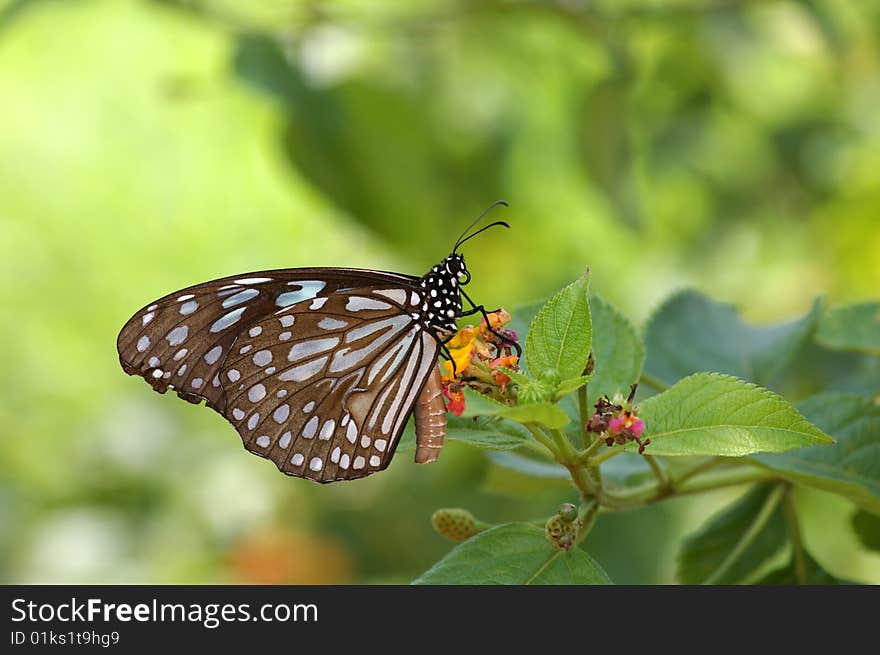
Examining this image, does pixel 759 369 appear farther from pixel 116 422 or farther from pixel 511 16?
pixel 116 422

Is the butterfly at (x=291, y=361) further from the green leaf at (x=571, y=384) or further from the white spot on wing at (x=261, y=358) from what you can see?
the green leaf at (x=571, y=384)

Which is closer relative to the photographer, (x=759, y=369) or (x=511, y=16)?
(x=759, y=369)

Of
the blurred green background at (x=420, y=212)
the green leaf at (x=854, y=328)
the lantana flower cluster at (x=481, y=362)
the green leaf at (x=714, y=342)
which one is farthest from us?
the blurred green background at (x=420, y=212)

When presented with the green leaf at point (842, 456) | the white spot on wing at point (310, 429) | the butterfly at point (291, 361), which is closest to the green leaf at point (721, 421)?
the green leaf at point (842, 456)

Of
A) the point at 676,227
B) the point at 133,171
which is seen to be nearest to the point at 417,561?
the point at 676,227

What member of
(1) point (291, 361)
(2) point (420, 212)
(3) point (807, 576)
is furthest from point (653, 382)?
(2) point (420, 212)

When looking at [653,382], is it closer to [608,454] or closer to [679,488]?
[679,488]

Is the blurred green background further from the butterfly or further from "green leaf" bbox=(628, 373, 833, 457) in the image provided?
"green leaf" bbox=(628, 373, 833, 457)
